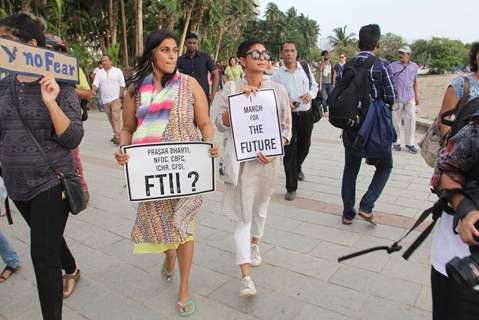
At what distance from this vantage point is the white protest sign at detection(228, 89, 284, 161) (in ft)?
9.34

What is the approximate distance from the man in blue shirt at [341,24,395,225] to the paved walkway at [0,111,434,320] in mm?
231

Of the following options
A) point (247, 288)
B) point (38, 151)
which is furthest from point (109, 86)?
point (247, 288)

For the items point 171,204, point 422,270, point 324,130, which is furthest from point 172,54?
point 324,130

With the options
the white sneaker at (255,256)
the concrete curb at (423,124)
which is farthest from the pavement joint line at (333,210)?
the concrete curb at (423,124)

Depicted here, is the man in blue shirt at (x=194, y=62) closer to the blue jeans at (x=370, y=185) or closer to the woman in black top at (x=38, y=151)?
the blue jeans at (x=370, y=185)

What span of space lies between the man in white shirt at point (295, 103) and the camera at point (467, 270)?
343 centimetres

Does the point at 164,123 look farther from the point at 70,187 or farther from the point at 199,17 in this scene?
the point at 199,17

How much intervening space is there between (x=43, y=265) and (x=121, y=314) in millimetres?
687

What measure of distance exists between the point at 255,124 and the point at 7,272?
7.78ft

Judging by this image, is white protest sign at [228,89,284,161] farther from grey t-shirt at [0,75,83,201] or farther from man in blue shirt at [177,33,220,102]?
man in blue shirt at [177,33,220,102]

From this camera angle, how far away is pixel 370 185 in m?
3.98

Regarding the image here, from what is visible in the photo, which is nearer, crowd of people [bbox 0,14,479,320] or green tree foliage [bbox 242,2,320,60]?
crowd of people [bbox 0,14,479,320]

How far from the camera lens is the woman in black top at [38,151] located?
2219mm

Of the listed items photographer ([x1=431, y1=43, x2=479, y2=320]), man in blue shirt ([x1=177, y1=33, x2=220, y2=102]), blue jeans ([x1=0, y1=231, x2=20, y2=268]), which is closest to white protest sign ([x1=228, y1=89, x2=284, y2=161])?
photographer ([x1=431, y1=43, x2=479, y2=320])
